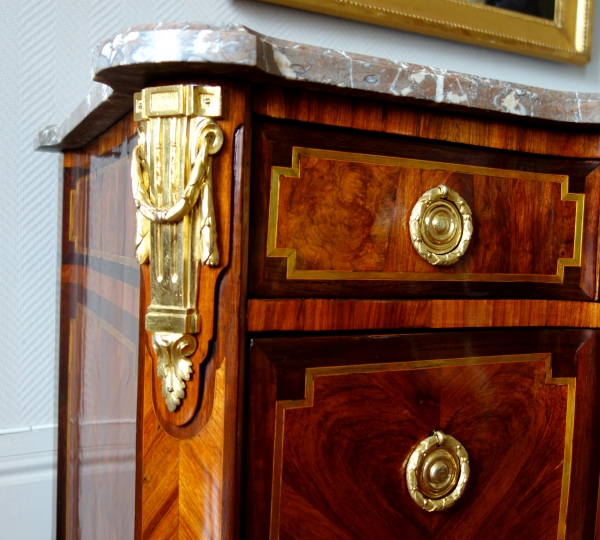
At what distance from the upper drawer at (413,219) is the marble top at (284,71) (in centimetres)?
4

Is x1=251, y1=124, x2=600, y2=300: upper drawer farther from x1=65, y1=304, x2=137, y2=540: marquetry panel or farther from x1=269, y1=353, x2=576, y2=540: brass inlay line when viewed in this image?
x1=65, y1=304, x2=137, y2=540: marquetry panel

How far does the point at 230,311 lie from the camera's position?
39 cm

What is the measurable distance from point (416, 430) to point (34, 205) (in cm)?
60

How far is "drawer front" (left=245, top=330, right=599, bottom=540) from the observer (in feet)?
1.38

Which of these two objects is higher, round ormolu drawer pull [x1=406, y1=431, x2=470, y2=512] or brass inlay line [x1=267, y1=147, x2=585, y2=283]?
brass inlay line [x1=267, y1=147, x2=585, y2=283]

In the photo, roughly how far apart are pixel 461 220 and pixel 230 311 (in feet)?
0.61

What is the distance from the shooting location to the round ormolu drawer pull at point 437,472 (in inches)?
18.3

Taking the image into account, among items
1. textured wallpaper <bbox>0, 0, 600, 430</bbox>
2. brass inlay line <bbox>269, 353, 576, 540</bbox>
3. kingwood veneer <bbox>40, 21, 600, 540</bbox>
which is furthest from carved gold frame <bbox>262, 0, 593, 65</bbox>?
brass inlay line <bbox>269, 353, 576, 540</bbox>

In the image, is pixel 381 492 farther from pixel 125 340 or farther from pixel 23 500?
pixel 23 500

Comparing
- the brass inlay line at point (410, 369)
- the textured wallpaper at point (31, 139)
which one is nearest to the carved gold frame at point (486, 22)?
the textured wallpaper at point (31, 139)

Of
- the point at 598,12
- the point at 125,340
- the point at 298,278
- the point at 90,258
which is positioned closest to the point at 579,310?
the point at 298,278

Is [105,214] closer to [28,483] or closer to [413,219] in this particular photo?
[413,219]

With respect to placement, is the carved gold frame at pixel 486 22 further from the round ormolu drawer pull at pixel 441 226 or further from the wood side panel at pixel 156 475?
the wood side panel at pixel 156 475

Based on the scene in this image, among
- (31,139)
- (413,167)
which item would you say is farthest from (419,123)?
(31,139)
